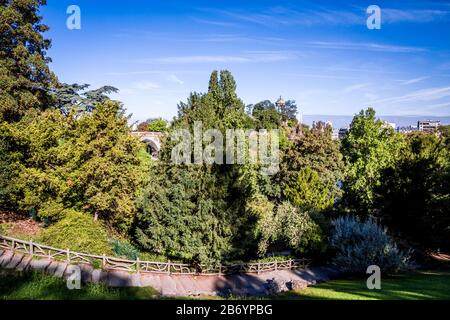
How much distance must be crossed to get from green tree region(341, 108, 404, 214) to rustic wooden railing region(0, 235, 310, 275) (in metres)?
14.4

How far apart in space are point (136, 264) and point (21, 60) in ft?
87.8

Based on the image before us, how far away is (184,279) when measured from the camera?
78.2 feet

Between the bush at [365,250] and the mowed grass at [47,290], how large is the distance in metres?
15.9

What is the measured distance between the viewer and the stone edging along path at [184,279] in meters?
17.6

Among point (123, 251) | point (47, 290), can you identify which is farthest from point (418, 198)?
point (47, 290)

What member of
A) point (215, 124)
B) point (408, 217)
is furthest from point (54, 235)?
point (408, 217)

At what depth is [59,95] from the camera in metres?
42.8

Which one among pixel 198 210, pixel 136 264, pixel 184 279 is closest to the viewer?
pixel 136 264

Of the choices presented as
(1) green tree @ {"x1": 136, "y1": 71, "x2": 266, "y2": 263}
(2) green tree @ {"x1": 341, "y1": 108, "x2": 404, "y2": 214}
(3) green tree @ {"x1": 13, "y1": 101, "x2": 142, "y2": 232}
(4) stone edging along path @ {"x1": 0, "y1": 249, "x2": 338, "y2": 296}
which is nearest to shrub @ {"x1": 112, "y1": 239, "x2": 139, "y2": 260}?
(1) green tree @ {"x1": 136, "y1": 71, "x2": 266, "y2": 263}

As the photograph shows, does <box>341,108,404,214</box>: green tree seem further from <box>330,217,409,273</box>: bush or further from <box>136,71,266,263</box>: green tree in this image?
<box>136,71,266,263</box>: green tree

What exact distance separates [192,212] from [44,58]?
27.9m

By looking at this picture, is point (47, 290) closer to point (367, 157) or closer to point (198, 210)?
point (198, 210)

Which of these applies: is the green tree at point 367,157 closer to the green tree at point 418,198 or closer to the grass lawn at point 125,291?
the green tree at point 418,198

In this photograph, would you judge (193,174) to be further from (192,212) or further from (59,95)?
(59,95)
